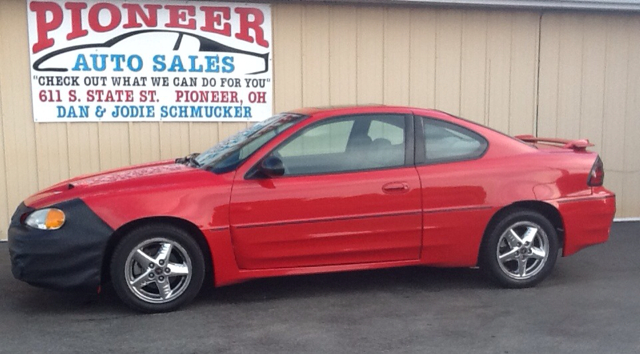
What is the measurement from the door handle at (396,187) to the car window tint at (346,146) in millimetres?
182

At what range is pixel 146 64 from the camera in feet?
27.3

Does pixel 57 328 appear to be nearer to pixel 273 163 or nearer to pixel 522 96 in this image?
pixel 273 163

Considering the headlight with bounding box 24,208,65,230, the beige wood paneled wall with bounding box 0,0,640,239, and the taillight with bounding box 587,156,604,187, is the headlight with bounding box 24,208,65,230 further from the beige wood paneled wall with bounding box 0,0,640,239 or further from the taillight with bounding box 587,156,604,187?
the taillight with bounding box 587,156,604,187

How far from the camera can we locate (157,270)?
5539 mm

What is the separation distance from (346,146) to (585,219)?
6.99ft

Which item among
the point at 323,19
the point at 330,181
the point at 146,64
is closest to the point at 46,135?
the point at 146,64

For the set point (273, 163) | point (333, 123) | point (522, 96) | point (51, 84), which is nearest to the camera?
point (273, 163)

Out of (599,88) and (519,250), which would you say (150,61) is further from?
(599,88)

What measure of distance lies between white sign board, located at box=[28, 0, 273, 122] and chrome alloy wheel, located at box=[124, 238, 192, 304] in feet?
10.4

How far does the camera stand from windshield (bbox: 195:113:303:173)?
588 cm

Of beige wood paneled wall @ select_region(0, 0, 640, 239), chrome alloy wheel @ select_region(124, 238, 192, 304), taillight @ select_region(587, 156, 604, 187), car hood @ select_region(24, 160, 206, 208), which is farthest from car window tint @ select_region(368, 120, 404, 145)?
beige wood paneled wall @ select_region(0, 0, 640, 239)

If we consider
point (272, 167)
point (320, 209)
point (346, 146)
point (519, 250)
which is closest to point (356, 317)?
point (320, 209)

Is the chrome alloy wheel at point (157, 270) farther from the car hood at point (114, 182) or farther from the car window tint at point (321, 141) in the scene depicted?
the car window tint at point (321, 141)

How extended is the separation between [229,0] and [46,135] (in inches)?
99.1
